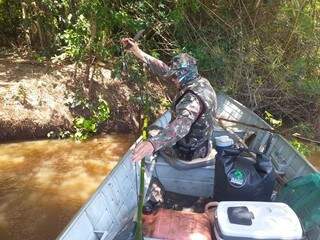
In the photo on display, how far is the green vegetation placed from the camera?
682 cm

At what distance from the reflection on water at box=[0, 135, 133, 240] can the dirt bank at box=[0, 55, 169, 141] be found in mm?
235

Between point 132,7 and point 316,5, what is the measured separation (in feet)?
9.50

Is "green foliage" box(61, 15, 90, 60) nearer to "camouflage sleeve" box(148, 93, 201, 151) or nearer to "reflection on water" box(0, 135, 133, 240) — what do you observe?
"reflection on water" box(0, 135, 133, 240)

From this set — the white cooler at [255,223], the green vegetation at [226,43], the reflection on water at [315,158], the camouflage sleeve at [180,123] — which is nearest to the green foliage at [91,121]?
the green vegetation at [226,43]

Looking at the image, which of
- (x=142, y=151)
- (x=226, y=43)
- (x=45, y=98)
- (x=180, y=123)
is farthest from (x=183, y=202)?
(x=226, y=43)

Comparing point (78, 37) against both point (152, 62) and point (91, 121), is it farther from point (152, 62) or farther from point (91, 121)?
point (152, 62)

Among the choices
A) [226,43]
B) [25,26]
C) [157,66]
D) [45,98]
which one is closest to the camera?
[157,66]

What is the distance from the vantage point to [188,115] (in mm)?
3322

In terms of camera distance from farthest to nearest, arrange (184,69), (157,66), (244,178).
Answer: (157,66)
(184,69)
(244,178)

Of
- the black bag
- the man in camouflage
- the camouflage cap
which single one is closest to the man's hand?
the man in camouflage

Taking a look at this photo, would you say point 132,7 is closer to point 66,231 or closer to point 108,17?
point 108,17

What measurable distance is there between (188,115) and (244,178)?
640 millimetres

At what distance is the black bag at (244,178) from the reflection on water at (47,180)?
7.96 feet

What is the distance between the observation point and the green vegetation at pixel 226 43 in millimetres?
6824
